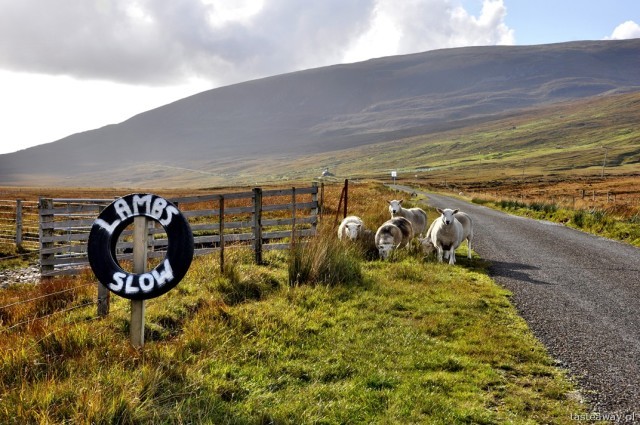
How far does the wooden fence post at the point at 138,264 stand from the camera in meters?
5.47

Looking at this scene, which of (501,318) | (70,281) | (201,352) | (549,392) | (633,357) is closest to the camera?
(549,392)

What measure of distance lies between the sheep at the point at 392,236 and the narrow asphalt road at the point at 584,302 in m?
2.46

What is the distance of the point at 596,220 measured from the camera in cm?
2097

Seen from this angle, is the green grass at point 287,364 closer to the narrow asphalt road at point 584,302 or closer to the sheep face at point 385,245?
the narrow asphalt road at point 584,302

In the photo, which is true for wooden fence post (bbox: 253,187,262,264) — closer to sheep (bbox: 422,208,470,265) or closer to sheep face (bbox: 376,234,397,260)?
sheep face (bbox: 376,234,397,260)

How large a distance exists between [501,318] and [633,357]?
197cm

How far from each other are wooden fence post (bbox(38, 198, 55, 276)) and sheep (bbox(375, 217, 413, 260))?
8.76 metres

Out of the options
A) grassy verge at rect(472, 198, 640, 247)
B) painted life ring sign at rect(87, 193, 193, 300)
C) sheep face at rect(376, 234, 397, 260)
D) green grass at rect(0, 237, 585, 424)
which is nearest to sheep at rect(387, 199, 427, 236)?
sheep face at rect(376, 234, 397, 260)

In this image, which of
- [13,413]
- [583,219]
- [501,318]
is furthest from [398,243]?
[583,219]

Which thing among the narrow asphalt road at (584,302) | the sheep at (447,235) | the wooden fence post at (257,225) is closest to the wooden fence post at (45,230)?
the wooden fence post at (257,225)

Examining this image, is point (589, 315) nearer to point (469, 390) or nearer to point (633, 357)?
point (633, 357)

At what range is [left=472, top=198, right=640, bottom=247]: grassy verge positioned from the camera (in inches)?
707

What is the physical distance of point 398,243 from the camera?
1326 cm

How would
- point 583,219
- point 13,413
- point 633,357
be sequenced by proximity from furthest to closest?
1. point 583,219
2. point 633,357
3. point 13,413
